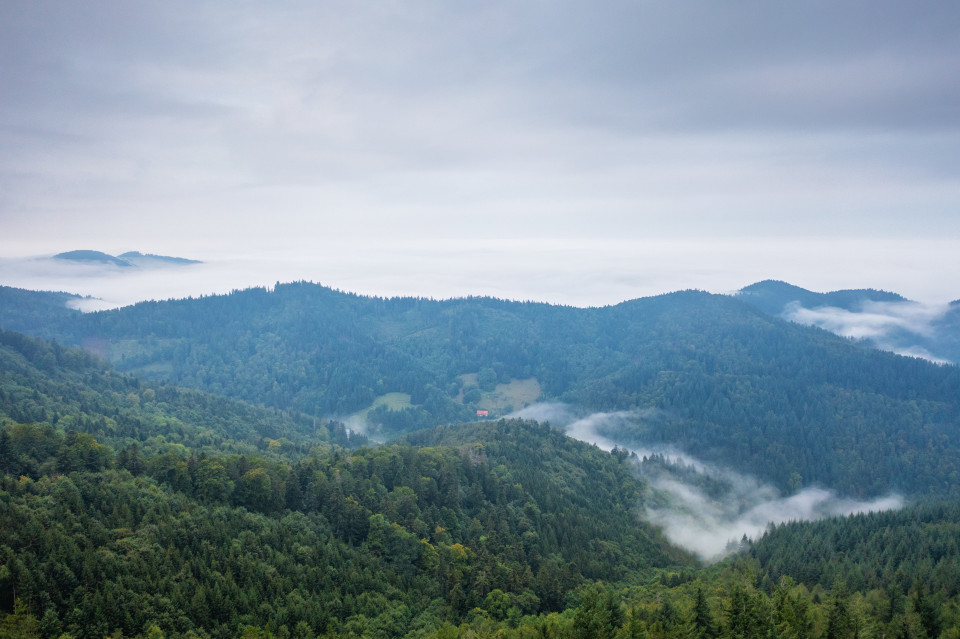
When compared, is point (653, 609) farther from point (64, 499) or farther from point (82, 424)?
point (82, 424)

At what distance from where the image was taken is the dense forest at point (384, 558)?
70.8 m

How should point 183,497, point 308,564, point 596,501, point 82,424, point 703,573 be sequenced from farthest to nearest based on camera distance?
1. point 596,501
2. point 82,424
3. point 703,573
4. point 183,497
5. point 308,564

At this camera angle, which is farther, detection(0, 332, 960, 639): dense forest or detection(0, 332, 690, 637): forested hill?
detection(0, 332, 690, 637): forested hill

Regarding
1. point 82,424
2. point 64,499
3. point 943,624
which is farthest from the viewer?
point 82,424

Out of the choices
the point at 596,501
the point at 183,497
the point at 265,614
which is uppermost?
the point at 183,497

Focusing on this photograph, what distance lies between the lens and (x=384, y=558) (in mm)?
105312

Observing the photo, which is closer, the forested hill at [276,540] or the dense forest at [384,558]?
the dense forest at [384,558]

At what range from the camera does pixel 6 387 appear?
17600 centimetres

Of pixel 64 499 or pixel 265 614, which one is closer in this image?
pixel 265 614

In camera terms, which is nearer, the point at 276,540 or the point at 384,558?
the point at 276,540

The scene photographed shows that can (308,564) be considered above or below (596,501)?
above

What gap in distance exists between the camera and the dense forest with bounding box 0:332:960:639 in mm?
70812

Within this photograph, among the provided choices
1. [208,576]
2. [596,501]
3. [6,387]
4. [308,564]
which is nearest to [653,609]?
[308,564]

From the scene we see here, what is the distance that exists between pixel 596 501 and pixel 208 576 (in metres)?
111
